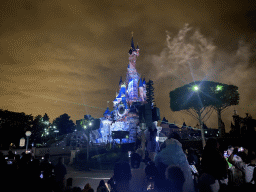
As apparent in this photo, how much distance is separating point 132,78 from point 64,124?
174ft

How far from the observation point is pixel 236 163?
574cm

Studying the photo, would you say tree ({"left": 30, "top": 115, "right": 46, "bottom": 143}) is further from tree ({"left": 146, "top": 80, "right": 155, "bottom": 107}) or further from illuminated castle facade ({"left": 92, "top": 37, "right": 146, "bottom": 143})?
tree ({"left": 146, "top": 80, "right": 155, "bottom": 107})

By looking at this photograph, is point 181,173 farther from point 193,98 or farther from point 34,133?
point 34,133

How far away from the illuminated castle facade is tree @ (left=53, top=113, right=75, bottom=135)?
3239 cm

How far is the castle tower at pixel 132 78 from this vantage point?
66.9 m

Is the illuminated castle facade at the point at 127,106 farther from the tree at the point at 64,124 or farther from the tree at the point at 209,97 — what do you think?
the tree at the point at 64,124

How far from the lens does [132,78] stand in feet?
228

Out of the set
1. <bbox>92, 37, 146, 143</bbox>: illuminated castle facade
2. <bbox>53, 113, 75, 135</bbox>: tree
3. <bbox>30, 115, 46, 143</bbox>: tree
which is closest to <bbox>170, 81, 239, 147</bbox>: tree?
<bbox>92, 37, 146, 143</bbox>: illuminated castle facade

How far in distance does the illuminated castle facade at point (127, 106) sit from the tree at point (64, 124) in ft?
106

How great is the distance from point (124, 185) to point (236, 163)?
179 inches

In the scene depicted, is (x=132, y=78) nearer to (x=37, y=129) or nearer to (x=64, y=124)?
(x=37, y=129)

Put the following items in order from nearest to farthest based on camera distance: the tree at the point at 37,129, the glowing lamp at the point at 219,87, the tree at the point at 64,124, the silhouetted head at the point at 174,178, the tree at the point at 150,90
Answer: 1. the silhouetted head at the point at 174,178
2. the glowing lamp at the point at 219,87
3. the tree at the point at 37,129
4. the tree at the point at 150,90
5. the tree at the point at 64,124

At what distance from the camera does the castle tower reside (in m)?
66.9

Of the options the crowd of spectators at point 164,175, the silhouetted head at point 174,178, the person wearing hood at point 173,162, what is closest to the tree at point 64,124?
the crowd of spectators at point 164,175
